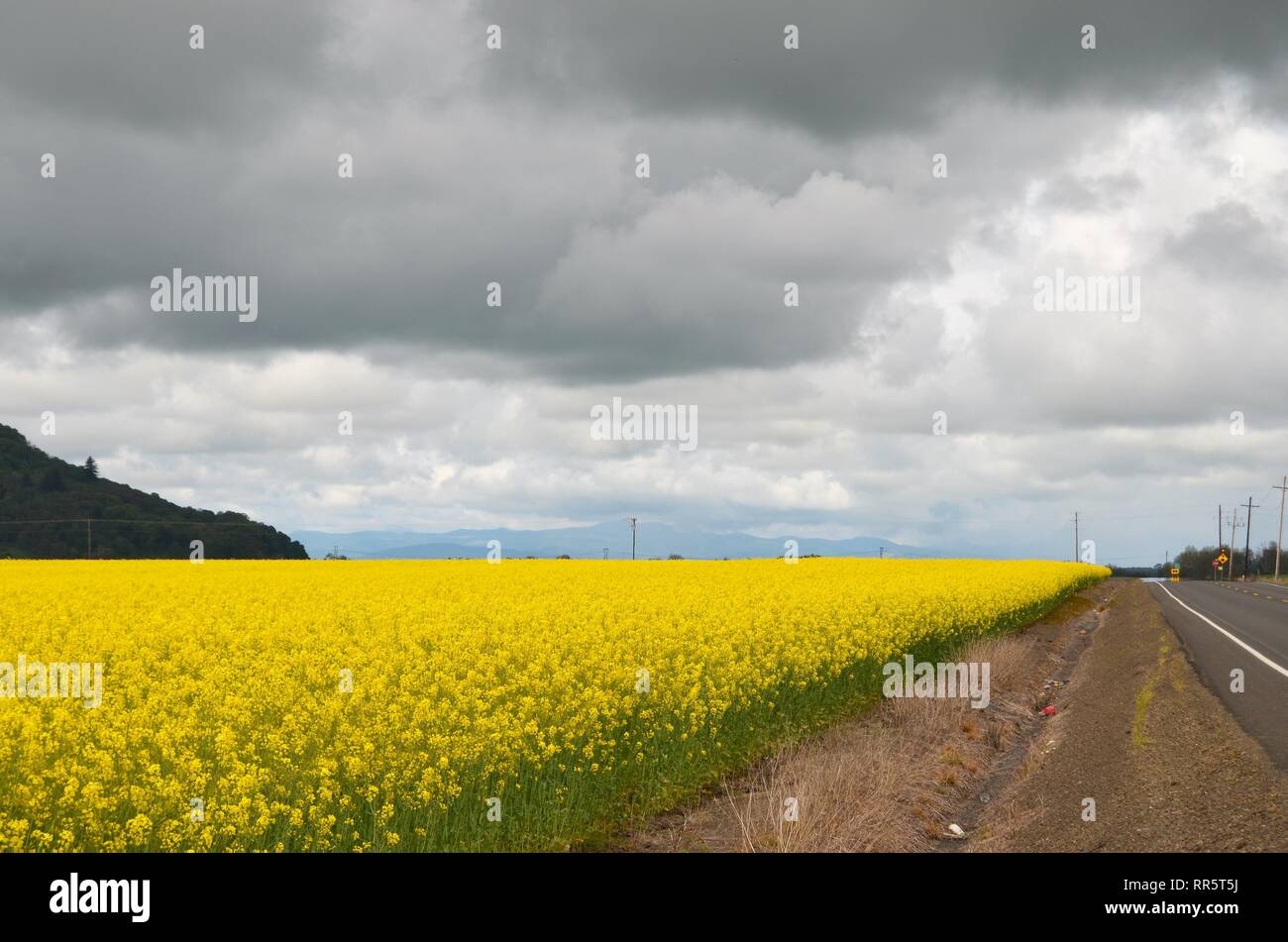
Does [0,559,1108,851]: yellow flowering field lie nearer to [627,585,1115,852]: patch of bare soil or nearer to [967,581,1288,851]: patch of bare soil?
[627,585,1115,852]: patch of bare soil

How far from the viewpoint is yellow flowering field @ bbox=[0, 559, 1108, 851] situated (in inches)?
301

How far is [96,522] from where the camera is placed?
8338 centimetres

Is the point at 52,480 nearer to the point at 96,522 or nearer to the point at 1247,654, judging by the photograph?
the point at 96,522

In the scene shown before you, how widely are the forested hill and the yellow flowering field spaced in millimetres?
65160

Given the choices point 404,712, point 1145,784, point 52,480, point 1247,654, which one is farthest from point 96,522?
point 1145,784

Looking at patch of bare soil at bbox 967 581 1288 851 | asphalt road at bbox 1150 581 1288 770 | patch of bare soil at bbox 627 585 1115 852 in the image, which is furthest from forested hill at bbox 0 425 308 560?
patch of bare soil at bbox 967 581 1288 851

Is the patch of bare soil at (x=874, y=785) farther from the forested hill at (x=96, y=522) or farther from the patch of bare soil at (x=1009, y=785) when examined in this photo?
the forested hill at (x=96, y=522)

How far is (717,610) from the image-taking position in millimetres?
18062

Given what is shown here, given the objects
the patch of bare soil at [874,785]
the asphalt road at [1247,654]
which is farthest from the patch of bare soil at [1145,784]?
the patch of bare soil at [874,785]

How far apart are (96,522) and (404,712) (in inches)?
3309

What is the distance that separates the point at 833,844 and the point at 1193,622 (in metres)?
27.1

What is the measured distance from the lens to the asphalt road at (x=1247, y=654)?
13625 millimetres

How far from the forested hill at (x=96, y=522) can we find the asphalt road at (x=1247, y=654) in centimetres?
6378
